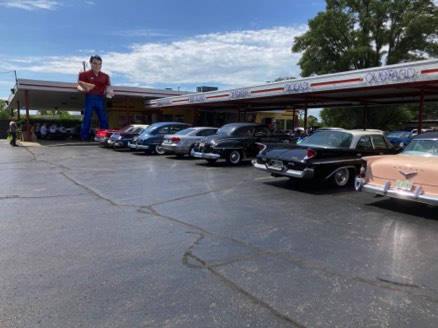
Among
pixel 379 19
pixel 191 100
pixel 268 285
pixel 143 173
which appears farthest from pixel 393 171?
pixel 379 19

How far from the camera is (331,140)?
9.47 metres

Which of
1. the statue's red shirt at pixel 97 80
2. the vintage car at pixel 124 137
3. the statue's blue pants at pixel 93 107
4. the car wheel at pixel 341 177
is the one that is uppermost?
the statue's red shirt at pixel 97 80

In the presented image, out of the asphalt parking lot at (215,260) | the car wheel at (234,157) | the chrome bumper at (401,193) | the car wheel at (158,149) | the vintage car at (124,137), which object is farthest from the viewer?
the vintage car at (124,137)

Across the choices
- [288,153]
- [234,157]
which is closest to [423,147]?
[288,153]

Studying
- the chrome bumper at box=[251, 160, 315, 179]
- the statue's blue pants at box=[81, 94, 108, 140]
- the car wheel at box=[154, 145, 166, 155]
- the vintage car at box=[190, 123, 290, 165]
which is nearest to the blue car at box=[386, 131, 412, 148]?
the vintage car at box=[190, 123, 290, 165]

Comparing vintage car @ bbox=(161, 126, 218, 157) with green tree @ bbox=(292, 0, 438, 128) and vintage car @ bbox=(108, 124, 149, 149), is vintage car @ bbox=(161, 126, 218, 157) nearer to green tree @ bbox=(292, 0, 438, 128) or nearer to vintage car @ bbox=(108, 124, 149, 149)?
vintage car @ bbox=(108, 124, 149, 149)

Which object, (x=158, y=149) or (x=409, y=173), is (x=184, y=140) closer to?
(x=158, y=149)

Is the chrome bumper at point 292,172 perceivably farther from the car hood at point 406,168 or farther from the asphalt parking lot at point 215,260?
the car hood at point 406,168

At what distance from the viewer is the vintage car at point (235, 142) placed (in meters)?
13.4

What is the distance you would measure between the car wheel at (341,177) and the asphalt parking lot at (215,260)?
32.8 inches

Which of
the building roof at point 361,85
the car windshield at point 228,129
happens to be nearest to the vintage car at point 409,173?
the building roof at point 361,85

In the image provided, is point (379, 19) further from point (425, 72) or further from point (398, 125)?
point (425, 72)

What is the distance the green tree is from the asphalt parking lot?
28.8m

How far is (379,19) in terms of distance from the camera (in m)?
34.3
